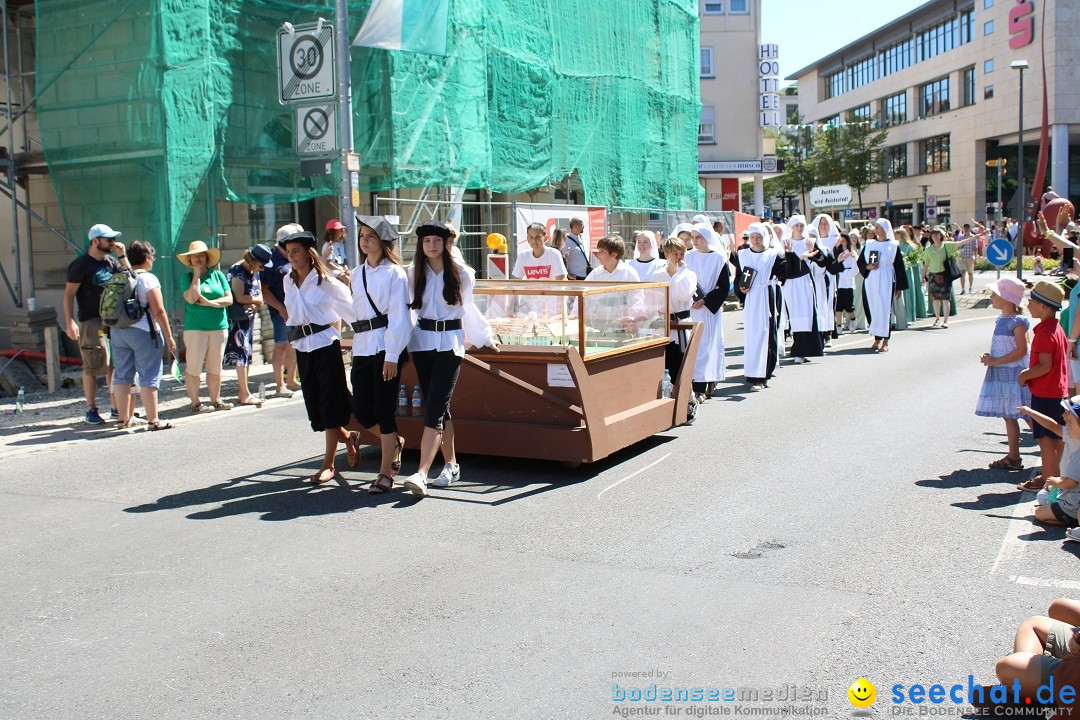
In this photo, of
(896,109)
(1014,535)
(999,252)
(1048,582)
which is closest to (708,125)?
(999,252)

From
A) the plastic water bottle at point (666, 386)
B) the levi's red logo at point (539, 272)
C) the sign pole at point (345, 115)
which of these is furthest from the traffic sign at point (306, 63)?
the plastic water bottle at point (666, 386)

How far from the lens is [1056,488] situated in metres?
6.48

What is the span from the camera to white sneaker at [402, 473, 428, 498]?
735 centimetres

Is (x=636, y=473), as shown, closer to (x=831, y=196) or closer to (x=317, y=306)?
(x=317, y=306)

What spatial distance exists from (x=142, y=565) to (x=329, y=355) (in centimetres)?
233

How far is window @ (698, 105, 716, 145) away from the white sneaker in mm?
39691

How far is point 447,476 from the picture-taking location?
7844 mm

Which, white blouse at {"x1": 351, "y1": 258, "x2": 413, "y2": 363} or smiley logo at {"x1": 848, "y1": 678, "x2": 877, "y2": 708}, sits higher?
white blouse at {"x1": 351, "y1": 258, "x2": 413, "y2": 363}

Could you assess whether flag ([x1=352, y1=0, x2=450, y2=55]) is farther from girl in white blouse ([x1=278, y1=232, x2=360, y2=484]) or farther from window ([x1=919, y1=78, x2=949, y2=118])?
window ([x1=919, y1=78, x2=949, y2=118])

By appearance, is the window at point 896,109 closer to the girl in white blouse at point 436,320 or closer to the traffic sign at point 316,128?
the traffic sign at point 316,128

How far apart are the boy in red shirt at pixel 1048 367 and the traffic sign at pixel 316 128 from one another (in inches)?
375

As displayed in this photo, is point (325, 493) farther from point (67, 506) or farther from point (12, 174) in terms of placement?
point (12, 174)

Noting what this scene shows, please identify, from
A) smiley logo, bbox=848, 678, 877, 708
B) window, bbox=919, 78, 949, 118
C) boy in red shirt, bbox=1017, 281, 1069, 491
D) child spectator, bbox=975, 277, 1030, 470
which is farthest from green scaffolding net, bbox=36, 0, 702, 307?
window, bbox=919, 78, 949, 118

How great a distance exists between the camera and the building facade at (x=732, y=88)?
4525cm
